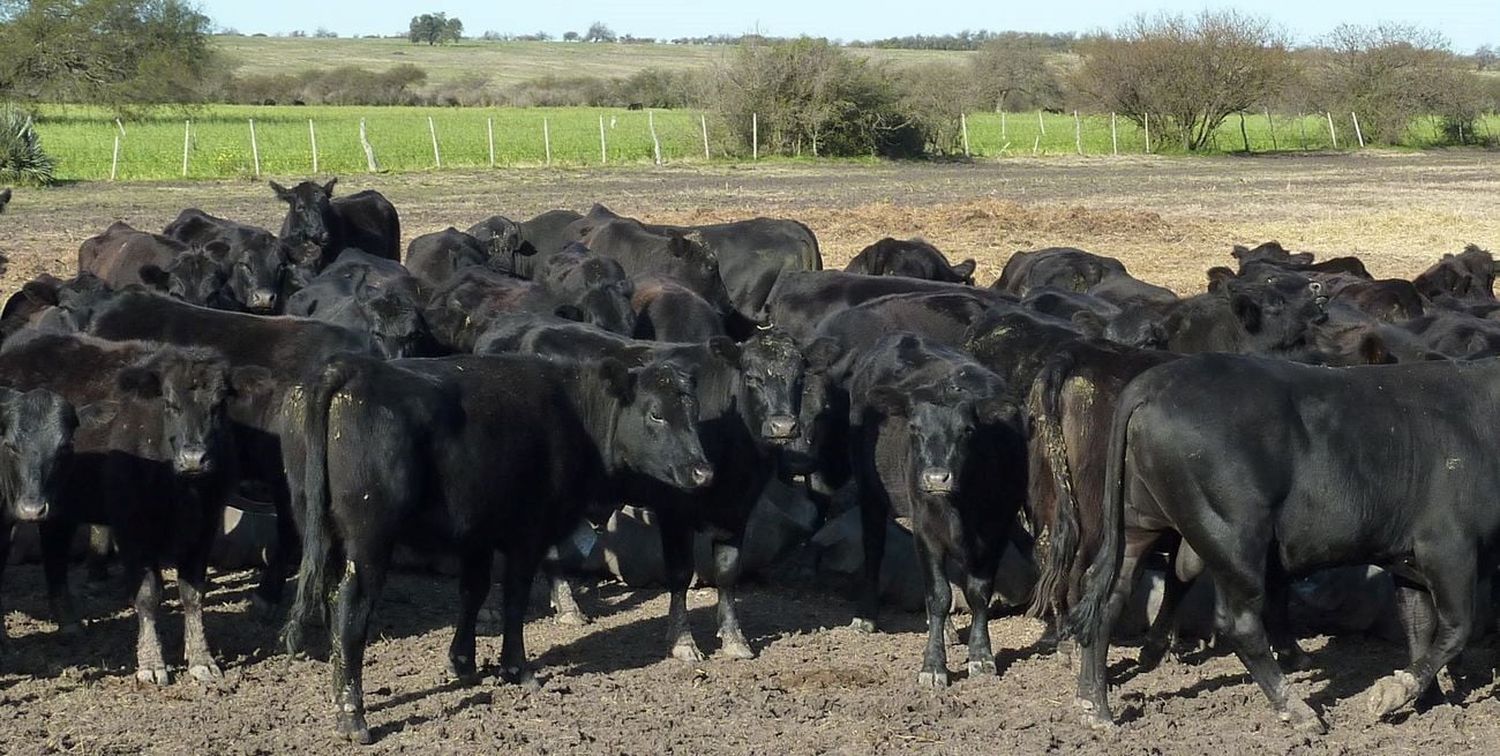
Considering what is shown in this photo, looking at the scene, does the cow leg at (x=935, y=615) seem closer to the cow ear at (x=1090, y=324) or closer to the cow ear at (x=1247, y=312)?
→ the cow ear at (x=1090, y=324)

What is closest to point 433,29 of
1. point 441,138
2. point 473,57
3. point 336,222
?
point 473,57

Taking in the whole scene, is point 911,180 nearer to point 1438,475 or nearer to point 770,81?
point 770,81

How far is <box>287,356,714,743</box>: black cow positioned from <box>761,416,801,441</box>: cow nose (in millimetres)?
365

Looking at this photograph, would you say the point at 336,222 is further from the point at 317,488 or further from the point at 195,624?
the point at 317,488

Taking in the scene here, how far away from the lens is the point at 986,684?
735 centimetres

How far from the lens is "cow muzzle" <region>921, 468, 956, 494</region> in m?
7.00

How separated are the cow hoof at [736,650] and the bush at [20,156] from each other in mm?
30748

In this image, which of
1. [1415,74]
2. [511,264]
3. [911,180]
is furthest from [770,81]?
[511,264]

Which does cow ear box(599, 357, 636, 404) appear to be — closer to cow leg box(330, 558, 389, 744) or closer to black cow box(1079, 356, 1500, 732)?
cow leg box(330, 558, 389, 744)

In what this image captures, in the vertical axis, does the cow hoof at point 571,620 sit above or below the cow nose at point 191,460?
below

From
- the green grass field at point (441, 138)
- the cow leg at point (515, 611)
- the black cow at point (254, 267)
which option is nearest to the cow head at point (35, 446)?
the cow leg at point (515, 611)

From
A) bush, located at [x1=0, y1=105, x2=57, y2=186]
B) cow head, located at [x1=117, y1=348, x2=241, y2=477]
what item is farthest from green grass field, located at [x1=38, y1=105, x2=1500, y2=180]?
cow head, located at [x1=117, y1=348, x2=241, y2=477]

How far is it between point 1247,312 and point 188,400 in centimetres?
Result: 573

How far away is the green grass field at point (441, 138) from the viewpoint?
41688 millimetres
